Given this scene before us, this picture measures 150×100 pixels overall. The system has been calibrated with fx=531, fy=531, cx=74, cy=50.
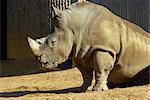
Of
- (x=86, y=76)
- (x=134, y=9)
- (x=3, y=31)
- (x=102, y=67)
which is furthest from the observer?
(x=3, y=31)

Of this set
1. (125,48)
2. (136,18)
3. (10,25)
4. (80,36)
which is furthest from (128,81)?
(10,25)

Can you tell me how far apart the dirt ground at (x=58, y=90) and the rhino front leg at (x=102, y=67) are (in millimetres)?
232

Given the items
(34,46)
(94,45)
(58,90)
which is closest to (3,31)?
(58,90)

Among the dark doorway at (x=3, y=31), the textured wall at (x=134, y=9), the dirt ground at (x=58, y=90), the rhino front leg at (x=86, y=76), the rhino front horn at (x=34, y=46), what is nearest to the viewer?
the dirt ground at (x=58, y=90)

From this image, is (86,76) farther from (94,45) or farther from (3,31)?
(3,31)

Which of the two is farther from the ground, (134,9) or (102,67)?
(102,67)

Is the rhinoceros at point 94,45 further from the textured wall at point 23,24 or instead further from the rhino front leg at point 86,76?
the textured wall at point 23,24

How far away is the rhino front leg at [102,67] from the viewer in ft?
32.5

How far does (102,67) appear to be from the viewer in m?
9.96

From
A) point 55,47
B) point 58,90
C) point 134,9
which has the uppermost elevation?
point 55,47

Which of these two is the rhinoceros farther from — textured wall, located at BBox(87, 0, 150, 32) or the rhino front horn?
textured wall, located at BBox(87, 0, 150, 32)

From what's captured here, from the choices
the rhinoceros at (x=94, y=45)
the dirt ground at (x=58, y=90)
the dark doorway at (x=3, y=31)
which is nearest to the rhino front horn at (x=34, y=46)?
the rhinoceros at (x=94, y=45)

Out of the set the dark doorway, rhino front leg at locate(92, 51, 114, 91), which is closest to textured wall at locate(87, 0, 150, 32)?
rhino front leg at locate(92, 51, 114, 91)

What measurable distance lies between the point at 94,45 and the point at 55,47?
729 millimetres
